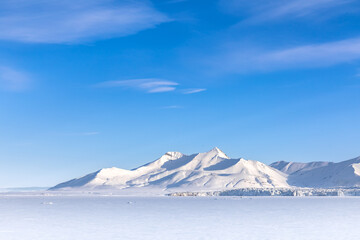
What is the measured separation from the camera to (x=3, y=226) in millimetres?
46625

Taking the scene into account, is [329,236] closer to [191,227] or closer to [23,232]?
[191,227]

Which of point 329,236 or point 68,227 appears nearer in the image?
point 329,236

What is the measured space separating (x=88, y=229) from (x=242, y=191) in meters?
122

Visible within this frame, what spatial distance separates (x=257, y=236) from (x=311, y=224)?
1292 centimetres

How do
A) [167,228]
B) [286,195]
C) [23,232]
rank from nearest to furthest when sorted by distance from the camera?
[23,232], [167,228], [286,195]

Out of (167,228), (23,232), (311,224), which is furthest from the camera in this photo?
(311,224)

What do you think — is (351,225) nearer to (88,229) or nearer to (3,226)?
(88,229)

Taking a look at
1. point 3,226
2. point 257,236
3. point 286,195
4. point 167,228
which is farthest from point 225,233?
point 286,195

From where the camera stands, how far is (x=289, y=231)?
Answer: 4147 cm

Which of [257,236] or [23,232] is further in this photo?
[23,232]

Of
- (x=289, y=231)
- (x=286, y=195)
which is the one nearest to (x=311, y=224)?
(x=289, y=231)

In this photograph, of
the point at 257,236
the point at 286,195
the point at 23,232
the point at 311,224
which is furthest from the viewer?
the point at 286,195

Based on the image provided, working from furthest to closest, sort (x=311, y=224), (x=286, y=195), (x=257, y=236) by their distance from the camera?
(x=286, y=195), (x=311, y=224), (x=257, y=236)

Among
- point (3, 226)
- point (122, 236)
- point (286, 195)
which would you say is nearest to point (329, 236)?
point (122, 236)
